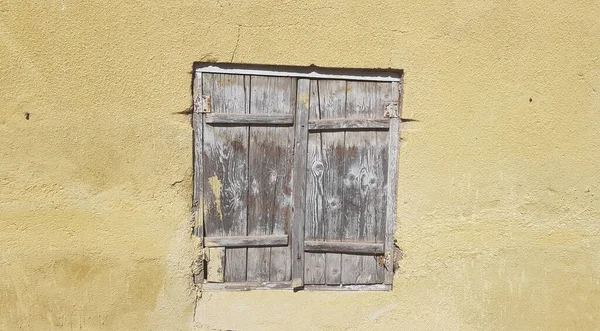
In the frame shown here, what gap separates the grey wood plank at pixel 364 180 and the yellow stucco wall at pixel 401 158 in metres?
Result: 0.14

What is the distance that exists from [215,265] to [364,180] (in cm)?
106

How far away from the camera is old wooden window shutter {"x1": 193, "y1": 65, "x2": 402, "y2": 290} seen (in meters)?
3.65

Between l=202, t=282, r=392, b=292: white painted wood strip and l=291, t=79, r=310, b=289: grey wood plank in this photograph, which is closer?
l=291, t=79, r=310, b=289: grey wood plank

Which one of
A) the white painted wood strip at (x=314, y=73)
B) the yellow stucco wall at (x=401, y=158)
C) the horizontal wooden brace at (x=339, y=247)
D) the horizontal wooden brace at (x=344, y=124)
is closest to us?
the yellow stucco wall at (x=401, y=158)

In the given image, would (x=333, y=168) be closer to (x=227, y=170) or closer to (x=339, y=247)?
(x=339, y=247)

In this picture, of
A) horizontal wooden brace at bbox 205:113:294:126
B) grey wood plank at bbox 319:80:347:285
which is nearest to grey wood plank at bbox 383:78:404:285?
grey wood plank at bbox 319:80:347:285

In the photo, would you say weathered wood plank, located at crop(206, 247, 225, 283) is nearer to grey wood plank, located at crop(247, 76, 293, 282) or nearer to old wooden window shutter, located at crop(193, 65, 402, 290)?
old wooden window shutter, located at crop(193, 65, 402, 290)

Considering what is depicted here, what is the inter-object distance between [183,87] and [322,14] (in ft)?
2.99

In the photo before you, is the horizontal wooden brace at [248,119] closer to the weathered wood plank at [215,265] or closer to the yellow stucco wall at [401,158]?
the yellow stucco wall at [401,158]

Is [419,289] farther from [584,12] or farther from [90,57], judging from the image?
[90,57]

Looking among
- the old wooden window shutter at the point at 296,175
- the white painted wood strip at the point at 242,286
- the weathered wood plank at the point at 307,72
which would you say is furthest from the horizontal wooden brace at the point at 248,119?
the white painted wood strip at the point at 242,286

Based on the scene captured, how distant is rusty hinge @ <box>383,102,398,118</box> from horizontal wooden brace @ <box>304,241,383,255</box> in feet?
2.66

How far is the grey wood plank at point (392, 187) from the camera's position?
372cm

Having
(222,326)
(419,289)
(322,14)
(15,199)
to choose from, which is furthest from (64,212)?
(419,289)
